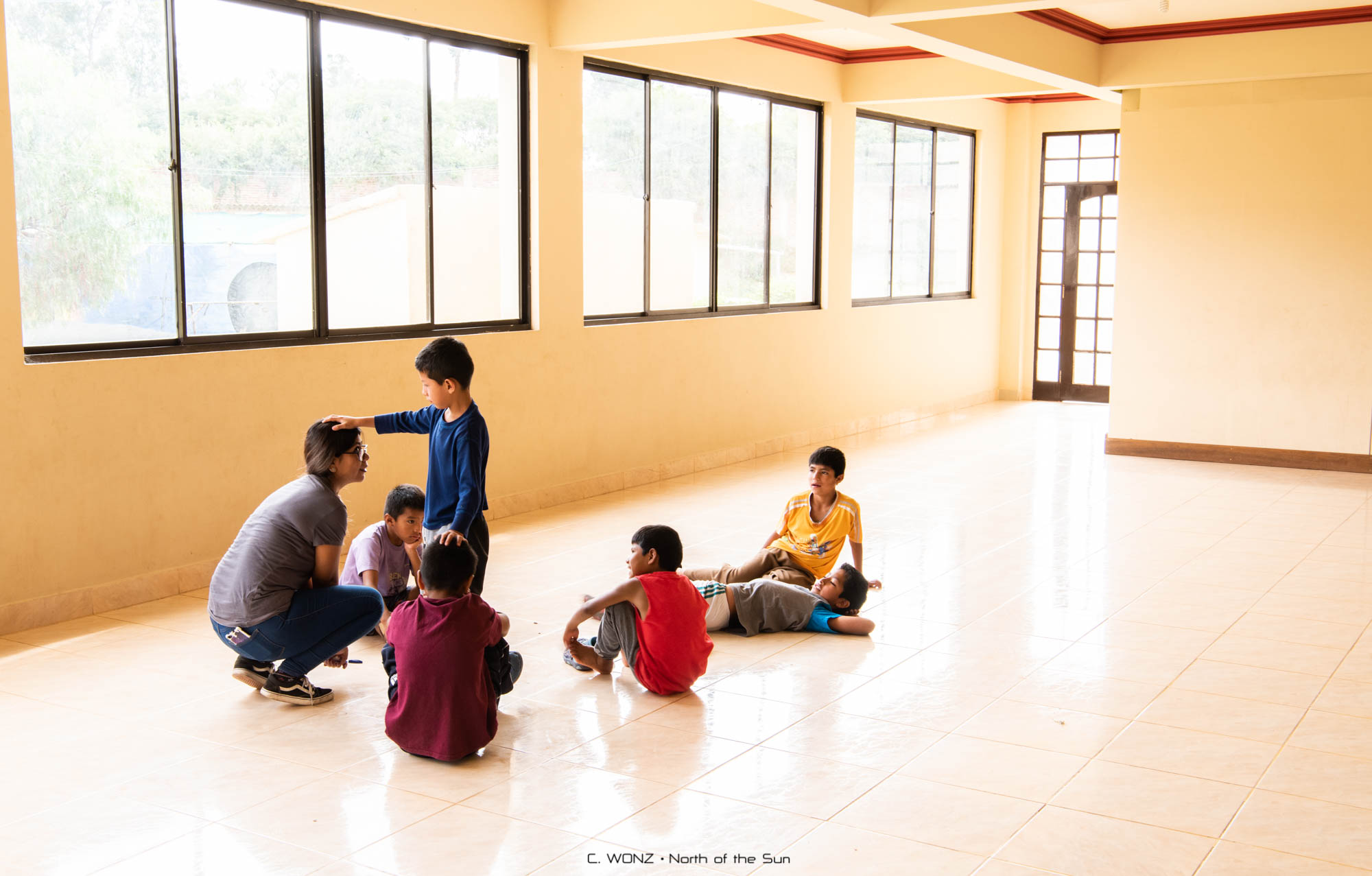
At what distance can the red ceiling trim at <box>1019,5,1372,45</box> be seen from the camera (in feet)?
25.7

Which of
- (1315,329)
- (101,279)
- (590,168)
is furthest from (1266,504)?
(101,279)

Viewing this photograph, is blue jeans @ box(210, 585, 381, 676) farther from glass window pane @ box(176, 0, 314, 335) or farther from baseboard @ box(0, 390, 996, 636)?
glass window pane @ box(176, 0, 314, 335)

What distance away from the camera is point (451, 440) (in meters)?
4.00

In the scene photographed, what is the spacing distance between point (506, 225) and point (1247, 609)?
14.2ft

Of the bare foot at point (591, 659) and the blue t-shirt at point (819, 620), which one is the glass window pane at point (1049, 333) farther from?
the bare foot at point (591, 659)

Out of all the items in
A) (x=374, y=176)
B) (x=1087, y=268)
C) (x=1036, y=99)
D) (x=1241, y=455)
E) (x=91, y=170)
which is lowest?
(x=1241, y=455)

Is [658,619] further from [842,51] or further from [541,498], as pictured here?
[842,51]

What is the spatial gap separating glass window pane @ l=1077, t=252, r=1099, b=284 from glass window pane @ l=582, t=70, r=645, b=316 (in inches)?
248

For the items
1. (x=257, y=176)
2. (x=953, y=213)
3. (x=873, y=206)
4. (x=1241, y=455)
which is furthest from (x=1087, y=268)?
(x=257, y=176)

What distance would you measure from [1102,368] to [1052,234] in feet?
4.84

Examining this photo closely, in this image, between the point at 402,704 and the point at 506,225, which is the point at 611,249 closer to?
the point at 506,225

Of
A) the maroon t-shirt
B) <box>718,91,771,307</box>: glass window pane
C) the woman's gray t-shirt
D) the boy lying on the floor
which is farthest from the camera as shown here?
<box>718,91,771,307</box>: glass window pane

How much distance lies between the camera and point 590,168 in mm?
7570

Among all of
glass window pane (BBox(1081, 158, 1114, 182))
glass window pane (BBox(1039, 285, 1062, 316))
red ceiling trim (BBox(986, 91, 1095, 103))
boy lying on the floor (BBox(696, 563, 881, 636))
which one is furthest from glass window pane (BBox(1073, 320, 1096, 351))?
boy lying on the floor (BBox(696, 563, 881, 636))
